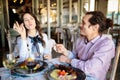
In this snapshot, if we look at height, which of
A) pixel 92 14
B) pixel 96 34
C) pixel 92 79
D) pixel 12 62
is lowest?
pixel 92 79

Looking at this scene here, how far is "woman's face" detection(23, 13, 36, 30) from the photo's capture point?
2297 millimetres

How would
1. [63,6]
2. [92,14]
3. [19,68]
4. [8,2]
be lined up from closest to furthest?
[19,68] < [92,14] < [8,2] < [63,6]

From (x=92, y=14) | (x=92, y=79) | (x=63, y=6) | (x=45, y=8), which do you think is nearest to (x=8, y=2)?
(x=45, y=8)

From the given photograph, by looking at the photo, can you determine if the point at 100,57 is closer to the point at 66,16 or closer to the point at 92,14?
the point at 92,14

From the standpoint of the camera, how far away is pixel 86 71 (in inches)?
57.1

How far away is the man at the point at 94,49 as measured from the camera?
1474 millimetres

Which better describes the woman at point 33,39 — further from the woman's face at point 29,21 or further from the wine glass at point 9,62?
the wine glass at point 9,62

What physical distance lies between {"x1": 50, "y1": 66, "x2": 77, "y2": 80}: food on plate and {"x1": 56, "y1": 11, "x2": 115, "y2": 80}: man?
0.13 metres

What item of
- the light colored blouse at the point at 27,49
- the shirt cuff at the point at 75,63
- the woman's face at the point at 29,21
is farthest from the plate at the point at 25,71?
the woman's face at the point at 29,21

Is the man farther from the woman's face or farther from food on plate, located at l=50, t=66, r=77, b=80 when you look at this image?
the woman's face

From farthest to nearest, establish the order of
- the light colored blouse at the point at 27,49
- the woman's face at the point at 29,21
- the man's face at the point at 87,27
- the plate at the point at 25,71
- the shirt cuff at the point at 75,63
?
1. the woman's face at the point at 29,21
2. the light colored blouse at the point at 27,49
3. the man's face at the point at 87,27
4. the shirt cuff at the point at 75,63
5. the plate at the point at 25,71

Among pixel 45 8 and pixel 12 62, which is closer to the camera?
pixel 12 62

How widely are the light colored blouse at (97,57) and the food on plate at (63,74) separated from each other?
13 centimetres

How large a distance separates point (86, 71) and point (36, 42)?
963mm
